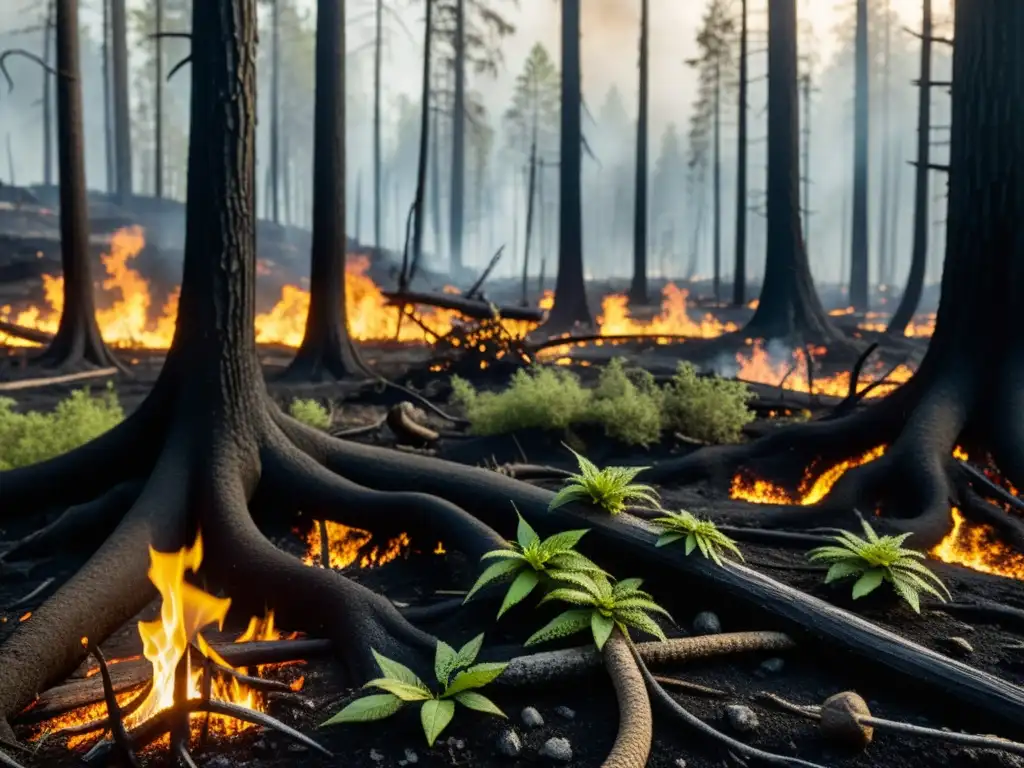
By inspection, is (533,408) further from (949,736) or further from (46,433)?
(949,736)

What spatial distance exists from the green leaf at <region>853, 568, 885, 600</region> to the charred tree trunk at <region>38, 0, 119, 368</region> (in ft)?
45.5

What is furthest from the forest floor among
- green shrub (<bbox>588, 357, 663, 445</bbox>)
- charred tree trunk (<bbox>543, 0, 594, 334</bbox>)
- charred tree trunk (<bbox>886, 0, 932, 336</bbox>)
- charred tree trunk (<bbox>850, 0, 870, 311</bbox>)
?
charred tree trunk (<bbox>850, 0, 870, 311</bbox>)

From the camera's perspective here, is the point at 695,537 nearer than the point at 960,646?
No

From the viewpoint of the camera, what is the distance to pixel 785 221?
651 inches

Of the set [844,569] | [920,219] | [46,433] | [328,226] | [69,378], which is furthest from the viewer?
[920,219]

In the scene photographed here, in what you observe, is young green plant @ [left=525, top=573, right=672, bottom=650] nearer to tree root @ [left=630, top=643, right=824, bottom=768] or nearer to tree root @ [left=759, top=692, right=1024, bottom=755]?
tree root @ [left=630, top=643, right=824, bottom=768]

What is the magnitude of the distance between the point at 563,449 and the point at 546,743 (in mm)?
5331

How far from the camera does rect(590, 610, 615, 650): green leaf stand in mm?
3229

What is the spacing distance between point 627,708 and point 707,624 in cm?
99

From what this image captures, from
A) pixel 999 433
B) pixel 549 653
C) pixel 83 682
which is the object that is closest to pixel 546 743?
pixel 549 653

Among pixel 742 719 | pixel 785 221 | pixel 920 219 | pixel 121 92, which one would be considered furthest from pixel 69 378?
pixel 121 92

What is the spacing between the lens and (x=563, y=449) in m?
8.15

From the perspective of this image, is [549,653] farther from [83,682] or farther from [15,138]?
[15,138]

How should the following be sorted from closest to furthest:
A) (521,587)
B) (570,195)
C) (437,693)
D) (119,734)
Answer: (119,734) < (437,693) < (521,587) < (570,195)
